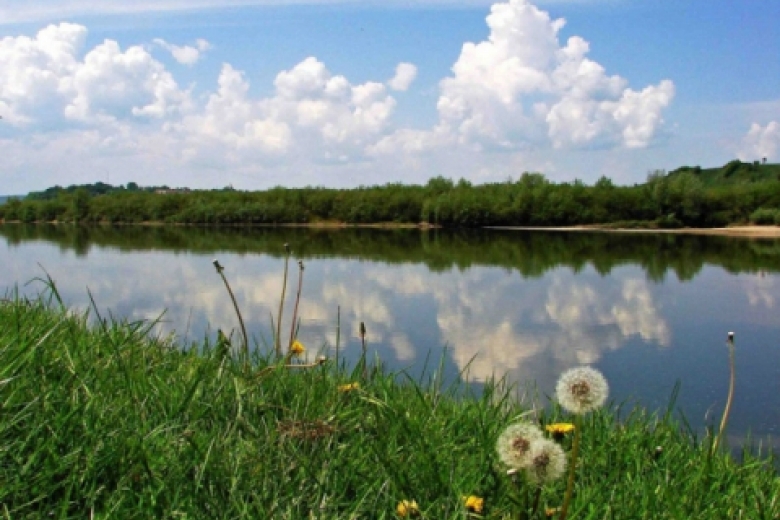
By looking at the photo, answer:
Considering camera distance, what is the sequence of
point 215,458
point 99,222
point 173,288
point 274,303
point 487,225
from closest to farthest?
point 215,458 < point 274,303 < point 173,288 < point 487,225 < point 99,222

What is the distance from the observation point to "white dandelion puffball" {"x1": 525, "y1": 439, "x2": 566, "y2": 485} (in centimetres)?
168

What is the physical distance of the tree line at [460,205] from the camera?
240 ft

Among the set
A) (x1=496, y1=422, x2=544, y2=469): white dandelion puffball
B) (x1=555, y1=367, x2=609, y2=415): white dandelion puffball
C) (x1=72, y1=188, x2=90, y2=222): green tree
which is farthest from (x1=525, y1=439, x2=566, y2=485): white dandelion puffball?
(x1=72, y1=188, x2=90, y2=222): green tree

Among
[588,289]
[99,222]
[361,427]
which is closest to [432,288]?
[588,289]

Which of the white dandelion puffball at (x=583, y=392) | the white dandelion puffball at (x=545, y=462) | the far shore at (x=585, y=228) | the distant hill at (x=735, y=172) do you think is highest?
the distant hill at (x=735, y=172)

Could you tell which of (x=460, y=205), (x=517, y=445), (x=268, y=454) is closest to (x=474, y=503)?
(x=517, y=445)

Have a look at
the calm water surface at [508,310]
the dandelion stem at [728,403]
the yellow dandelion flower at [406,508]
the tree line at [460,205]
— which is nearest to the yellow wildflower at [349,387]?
the yellow dandelion flower at [406,508]

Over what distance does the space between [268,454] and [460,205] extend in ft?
259

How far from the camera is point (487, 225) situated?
82562 mm

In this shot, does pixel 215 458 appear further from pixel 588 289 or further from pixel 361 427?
A: pixel 588 289

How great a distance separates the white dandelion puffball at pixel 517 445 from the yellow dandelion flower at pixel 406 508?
506 millimetres

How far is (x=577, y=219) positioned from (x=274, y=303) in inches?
2576

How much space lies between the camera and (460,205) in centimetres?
8088

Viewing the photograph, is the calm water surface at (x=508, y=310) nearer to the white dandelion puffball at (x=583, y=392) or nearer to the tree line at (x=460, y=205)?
the white dandelion puffball at (x=583, y=392)
